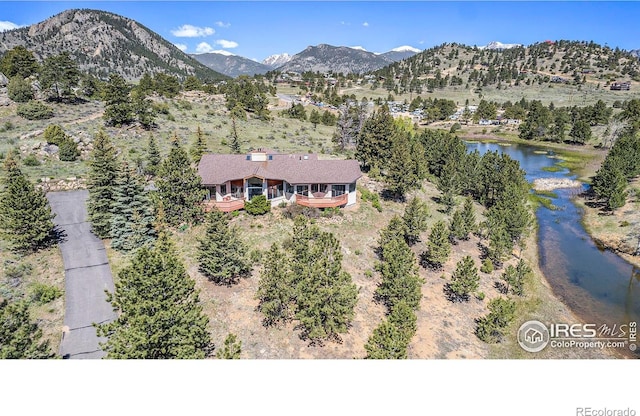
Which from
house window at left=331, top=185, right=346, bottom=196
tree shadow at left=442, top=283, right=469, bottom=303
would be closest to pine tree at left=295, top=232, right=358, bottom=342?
tree shadow at left=442, top=283, right=469, bottom=303

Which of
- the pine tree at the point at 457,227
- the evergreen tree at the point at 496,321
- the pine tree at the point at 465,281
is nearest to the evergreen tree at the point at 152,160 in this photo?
the pine tree at the point at 457,227

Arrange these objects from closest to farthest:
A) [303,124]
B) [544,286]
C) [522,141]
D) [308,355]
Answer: [308,355] → [544,286] → [303,124] → [522,141]

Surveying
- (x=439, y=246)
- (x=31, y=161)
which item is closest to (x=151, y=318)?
(x=439, y=246)

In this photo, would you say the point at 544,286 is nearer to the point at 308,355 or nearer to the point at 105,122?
the point at 308,355

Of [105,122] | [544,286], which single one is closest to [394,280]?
[544,286]

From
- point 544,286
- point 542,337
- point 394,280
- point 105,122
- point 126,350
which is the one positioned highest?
point 105,122

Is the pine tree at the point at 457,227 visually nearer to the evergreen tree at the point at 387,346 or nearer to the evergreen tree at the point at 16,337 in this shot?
the evergreen tree at the point at 387,346
